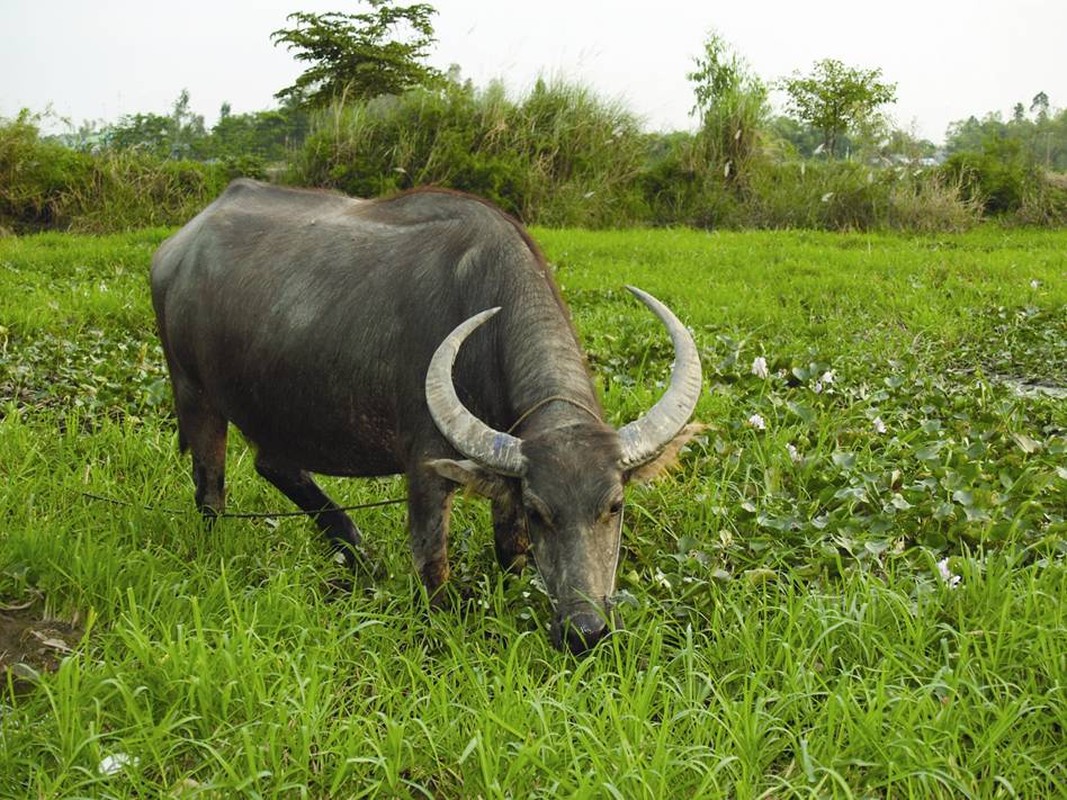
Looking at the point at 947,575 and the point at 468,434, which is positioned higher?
the point at 468,434

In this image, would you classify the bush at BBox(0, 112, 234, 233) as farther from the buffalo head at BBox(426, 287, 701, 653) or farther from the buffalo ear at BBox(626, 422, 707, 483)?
the buffalo ear at BBox(626, 422, 707, 483)

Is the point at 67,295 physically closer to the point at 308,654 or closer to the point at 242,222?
the point at 242,222

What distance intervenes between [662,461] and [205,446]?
215 cm

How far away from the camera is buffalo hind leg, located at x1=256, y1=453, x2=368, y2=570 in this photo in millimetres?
3926

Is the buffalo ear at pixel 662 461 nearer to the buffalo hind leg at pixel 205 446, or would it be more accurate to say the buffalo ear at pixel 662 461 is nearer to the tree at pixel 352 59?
the buffalo hind leg at pixel 205 446

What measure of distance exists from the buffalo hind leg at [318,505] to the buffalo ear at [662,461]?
1.31 metres

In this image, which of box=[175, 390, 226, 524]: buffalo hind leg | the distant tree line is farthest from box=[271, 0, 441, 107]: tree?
box=[175, 390, 226, 524]: buffalo hind leg

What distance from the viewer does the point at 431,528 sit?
10.8ft

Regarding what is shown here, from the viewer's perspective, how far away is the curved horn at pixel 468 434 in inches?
112

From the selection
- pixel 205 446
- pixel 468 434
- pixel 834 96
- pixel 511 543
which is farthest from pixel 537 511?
pixel 834 96

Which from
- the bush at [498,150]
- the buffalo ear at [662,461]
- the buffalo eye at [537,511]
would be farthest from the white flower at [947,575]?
the bush at [498,150]

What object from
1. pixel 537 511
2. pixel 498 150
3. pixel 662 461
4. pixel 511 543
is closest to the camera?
pixel 537 511

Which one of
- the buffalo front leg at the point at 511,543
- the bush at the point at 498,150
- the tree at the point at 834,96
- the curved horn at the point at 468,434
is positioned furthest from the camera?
the tree at the point at 834,96

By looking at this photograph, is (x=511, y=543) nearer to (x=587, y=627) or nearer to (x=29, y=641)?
(x=587, y=627)
